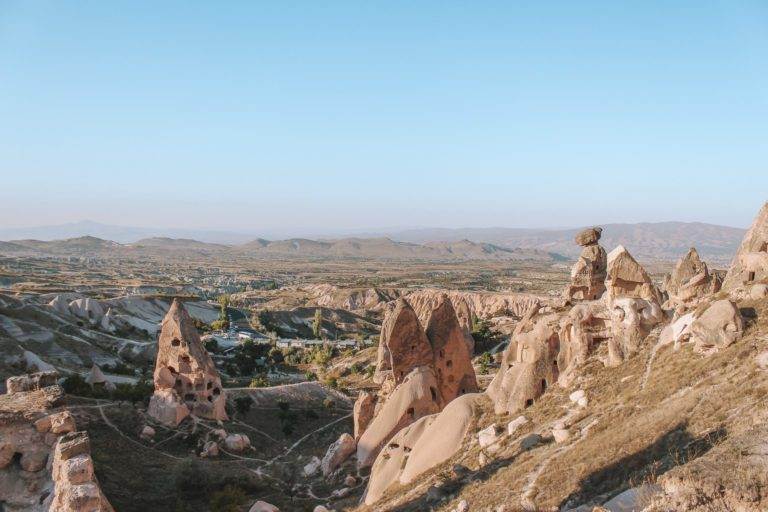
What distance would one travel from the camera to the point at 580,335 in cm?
1823

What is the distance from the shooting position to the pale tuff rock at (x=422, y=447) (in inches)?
699

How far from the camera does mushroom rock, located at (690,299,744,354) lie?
1367 cm

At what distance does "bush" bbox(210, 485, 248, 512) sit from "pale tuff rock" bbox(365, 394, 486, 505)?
458 centimetres

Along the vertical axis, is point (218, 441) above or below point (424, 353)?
below

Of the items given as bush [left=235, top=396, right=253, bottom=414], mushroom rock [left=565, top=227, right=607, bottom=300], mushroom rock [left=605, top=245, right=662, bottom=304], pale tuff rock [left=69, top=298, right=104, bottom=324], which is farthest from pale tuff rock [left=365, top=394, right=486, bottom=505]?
pale tuff rock [left=69, top=298, right=104, bottom=324]

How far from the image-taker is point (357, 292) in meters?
121

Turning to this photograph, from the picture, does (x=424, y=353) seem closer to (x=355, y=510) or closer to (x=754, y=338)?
(x=355, y=510)

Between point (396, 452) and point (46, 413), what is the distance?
10.9 meters

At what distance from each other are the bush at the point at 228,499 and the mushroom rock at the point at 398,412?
4.70m

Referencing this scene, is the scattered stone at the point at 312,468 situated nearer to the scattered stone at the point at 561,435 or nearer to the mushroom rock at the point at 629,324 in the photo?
the scattered stone at the point at 561,435

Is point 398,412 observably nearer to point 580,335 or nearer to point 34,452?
point 580,335

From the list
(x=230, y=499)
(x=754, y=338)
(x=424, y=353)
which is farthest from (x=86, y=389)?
(x=754, y=338)

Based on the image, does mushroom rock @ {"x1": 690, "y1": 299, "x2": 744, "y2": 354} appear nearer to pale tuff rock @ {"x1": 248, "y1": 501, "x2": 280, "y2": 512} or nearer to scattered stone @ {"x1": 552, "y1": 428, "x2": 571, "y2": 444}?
scattered stone @ {"x1": 552, "y1": 428, "x2": 571, "y2": 444}

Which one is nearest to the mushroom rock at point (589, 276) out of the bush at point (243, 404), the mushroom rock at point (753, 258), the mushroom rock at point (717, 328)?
the mushroom rock at point (753, 258)
